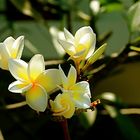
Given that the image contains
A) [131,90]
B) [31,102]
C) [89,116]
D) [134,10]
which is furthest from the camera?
[131,90]

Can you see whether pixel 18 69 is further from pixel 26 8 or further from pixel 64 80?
pixel 26 8

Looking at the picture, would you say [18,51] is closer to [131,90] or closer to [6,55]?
[6,55]

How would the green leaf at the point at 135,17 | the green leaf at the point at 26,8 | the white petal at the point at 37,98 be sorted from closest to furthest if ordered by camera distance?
1. the white petal at the point at 37,98
2. the green leaf at the point at 135,17
3. the green leaf at the point at 26,8

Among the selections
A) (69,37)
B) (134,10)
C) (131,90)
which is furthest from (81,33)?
(131,90)

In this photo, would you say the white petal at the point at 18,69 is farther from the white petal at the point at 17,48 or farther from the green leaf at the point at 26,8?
the green leaf at the point at 26,8

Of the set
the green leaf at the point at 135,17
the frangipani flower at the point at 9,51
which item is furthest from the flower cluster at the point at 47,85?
the green leaf at the point at 135,17

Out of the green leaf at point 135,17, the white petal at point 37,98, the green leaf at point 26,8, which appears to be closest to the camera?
the white petal at point 37,98

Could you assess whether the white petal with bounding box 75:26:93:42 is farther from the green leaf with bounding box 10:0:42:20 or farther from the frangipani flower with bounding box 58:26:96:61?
the green leaf with bounding box 10:0:42:20
